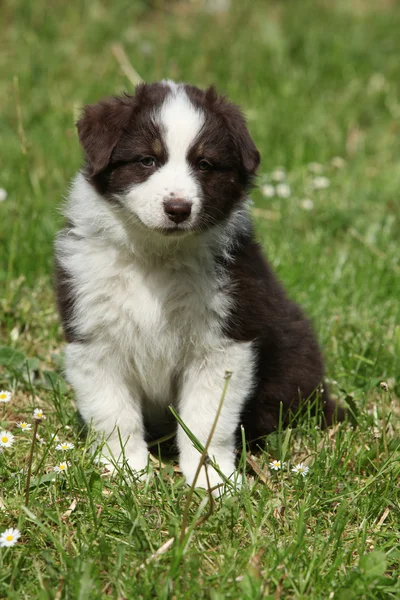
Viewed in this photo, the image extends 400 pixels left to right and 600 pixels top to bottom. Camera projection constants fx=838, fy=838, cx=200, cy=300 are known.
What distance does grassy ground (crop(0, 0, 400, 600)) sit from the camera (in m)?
2.78

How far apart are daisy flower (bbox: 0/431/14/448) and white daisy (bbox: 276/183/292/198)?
3132mm

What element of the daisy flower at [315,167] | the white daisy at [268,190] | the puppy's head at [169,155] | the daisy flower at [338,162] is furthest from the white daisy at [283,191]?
the puppy's head at [169,155]

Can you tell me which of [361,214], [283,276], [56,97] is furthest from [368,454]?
[56,97]

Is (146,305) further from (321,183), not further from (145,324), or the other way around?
(321,183)

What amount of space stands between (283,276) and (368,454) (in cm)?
176

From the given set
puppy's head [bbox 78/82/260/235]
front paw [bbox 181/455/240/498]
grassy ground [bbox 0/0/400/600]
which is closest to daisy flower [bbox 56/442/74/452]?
grassy ground [bbox 0/0/400/600]

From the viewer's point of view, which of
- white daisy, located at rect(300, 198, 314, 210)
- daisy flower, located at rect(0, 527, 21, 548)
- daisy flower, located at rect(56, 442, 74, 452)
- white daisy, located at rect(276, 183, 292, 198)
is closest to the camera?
daisy flower, located at rect(0, 527, 21, 548)

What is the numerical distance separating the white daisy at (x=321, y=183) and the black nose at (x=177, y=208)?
10.1 ft

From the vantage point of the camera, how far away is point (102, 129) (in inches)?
129

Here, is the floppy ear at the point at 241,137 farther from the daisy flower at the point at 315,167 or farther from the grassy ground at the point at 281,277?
the daisy flower at the point at 315,167

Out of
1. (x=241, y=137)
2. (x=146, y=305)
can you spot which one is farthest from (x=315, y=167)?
(x=146, y=305)

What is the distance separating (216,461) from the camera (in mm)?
3533

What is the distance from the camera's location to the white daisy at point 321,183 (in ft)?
19.8

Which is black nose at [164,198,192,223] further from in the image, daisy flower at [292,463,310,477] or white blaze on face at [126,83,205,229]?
daisy flower at [292,463,310,477]
